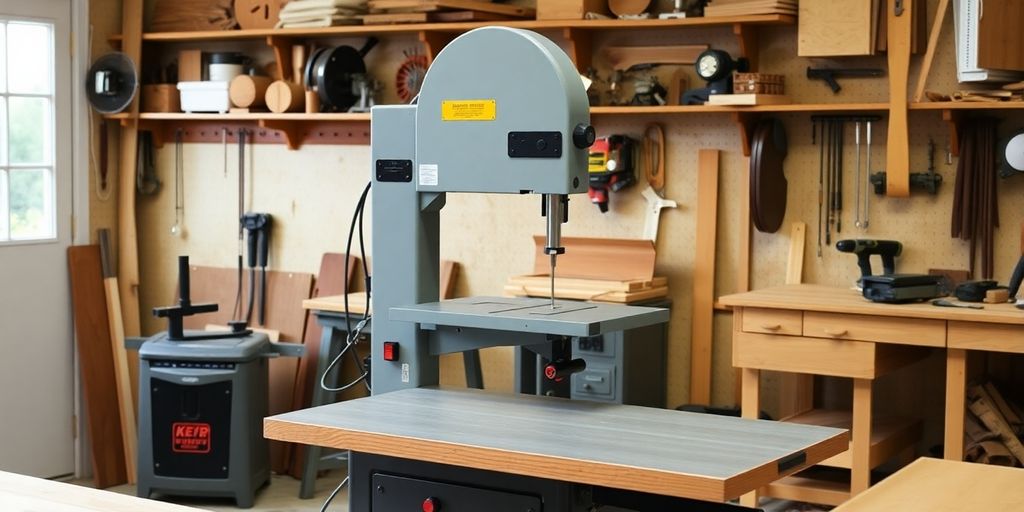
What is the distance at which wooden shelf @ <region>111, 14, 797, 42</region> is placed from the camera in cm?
478

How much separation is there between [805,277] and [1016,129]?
0.96 meters

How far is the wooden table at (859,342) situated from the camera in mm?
4074

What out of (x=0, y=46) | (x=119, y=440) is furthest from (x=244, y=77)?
(x=119, y=440)

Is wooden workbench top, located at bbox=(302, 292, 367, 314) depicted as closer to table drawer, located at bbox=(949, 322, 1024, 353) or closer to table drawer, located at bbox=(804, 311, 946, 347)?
table drawer, located at bbox=(804, 311, 946, 347)

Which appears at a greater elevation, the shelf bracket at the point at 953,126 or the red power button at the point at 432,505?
the shelf bracket at the point at 953,126

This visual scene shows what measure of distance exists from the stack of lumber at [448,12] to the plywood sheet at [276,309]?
4.62 ft

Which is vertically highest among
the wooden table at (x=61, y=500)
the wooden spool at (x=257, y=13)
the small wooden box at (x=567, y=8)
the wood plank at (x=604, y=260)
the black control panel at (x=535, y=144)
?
the wooden spool at (x=257, y=13)

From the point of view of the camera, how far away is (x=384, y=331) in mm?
3209

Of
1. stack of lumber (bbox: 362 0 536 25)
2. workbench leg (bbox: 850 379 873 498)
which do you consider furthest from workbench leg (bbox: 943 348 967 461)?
stack of lumber (bbox: 362 0 536 25)

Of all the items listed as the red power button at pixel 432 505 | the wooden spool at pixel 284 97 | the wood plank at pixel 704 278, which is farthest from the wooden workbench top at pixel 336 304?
the red power button at pixel 432 505

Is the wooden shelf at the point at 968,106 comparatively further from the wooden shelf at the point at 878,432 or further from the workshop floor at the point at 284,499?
the workshop floor at the point at 284,499

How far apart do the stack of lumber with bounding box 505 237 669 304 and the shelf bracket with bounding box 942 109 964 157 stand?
1.20 meters

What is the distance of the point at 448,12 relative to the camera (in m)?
5.30

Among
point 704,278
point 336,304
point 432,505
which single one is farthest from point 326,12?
point 432,505
